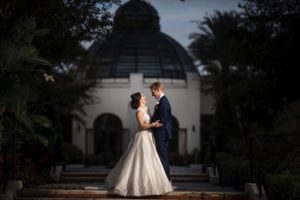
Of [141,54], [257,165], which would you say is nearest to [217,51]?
[141,54]

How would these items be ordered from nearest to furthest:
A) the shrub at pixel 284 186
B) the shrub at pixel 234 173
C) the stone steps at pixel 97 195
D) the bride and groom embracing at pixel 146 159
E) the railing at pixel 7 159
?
the shrub at pixel 284 186 < the railing at pixel 7 159 < the bride and groom embracing at pixel 146 159 < the stone steps at pixel 97 195 < the shrub at pixel 234 173

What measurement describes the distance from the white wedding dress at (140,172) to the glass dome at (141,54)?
3494cm

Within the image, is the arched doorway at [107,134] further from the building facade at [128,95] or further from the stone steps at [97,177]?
the stone steps at [97,177]

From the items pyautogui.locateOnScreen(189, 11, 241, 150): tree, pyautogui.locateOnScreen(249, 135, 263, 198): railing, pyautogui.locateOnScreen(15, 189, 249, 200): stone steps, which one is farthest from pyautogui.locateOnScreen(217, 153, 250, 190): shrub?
pyautogui.locateOnScreen(189, 11, 241, 150): tree

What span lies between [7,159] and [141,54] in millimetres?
39189

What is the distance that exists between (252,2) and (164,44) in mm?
30132

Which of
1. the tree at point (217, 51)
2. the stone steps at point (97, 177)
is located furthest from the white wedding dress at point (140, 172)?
the tree at point (217, 51)

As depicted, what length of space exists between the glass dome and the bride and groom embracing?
114 ft

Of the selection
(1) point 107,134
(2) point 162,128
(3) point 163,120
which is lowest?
(2) point 162,128

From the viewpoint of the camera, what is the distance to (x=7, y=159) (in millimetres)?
12234

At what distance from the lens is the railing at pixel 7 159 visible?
471 inches

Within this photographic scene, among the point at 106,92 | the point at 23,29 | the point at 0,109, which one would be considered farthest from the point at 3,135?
the point at 106,92

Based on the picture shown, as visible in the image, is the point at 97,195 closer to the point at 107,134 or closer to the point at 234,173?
the point at 234,173

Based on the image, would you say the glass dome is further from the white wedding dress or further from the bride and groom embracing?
the white wedding dress
